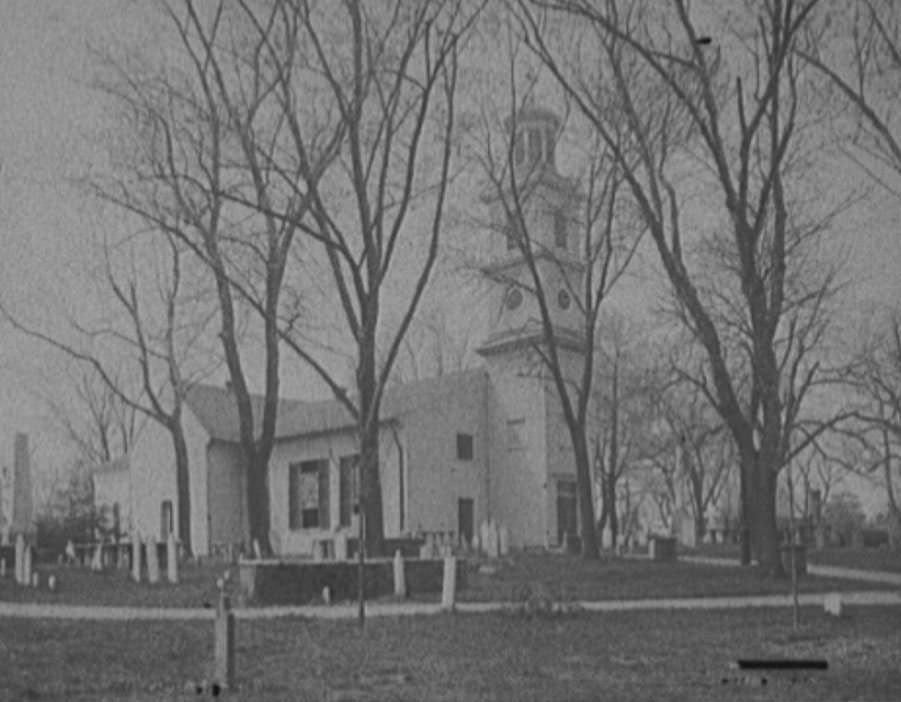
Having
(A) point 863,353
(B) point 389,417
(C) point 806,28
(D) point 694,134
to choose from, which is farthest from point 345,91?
(B) point 389,417

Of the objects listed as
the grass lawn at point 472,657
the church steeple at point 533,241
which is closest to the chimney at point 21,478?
the grass lawn at point 472,657

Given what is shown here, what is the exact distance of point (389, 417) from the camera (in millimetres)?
36750

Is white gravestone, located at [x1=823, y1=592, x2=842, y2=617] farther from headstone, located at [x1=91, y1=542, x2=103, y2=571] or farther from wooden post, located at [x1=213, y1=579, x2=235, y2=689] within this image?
headstone, located at [x1=91, y1=542, x2=103, y2=571]

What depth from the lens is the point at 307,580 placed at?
17.1m

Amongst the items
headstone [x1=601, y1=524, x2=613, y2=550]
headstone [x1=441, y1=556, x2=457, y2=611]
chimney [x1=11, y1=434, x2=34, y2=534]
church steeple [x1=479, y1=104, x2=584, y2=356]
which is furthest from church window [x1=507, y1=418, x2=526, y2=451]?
headstone [x1=441, y1=556, x2=457, y2=611]

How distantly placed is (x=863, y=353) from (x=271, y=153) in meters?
10.2

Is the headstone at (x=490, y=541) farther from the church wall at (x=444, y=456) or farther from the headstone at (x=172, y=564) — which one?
the headstone at (x=172, y=564)

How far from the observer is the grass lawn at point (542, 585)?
17641mm

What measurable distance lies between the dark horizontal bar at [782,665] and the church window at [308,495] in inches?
1215

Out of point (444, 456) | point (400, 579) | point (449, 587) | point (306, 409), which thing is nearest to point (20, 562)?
point (400, 579)

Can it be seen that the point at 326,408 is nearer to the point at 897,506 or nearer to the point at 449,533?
the point at 449,533

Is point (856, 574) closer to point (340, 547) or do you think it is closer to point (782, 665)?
point (340, 547)

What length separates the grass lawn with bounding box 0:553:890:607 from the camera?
695 inches

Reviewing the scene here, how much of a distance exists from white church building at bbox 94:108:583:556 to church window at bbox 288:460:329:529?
5 cm
